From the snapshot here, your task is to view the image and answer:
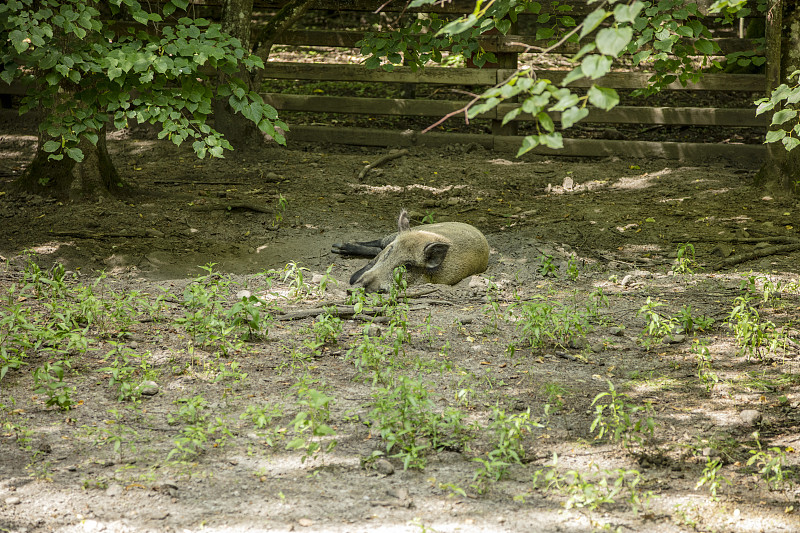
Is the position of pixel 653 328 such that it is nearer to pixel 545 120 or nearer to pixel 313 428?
pixel 313 428

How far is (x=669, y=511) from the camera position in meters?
2.96

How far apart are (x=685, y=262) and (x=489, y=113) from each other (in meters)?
4.48

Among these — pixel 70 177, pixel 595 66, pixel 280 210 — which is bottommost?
pixel 280 210

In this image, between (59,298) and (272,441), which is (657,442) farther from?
(59,298)

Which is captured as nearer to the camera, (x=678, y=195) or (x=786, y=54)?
(x=786, y=54)

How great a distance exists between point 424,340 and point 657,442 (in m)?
1.76

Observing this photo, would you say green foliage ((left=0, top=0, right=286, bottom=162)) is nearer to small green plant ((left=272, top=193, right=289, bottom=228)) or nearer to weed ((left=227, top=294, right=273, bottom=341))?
weed ((left=227, top=294, right=273, bottom=341))

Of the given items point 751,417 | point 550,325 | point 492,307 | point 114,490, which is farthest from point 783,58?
point 114,490

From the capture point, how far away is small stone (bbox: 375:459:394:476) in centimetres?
326

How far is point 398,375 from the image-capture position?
429 centimetres

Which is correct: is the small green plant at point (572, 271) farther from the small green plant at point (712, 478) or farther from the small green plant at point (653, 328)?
the small green plant at point (712, 478)

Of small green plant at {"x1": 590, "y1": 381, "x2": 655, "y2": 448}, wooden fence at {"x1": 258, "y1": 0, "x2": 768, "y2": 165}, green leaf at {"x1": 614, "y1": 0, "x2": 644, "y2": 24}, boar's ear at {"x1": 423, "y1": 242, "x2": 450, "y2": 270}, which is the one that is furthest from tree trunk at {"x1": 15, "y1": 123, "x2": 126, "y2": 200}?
green leaf at {"x1": 614, "y1": 0, "x2": 644, "y2": 24}

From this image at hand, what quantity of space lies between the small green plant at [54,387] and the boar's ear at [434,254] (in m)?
2.95

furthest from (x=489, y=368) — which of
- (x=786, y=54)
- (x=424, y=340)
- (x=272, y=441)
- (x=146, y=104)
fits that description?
(x=786, y=54)
